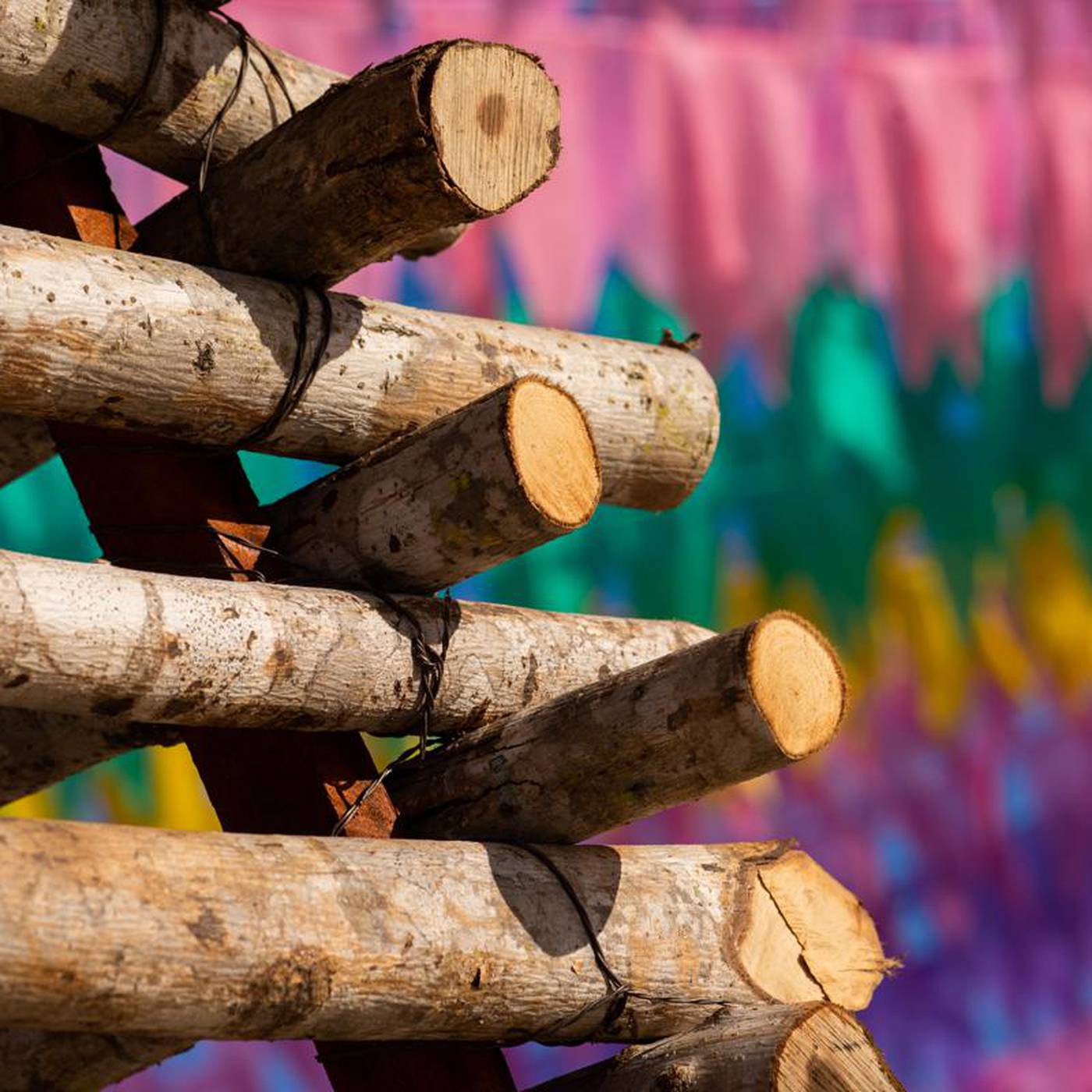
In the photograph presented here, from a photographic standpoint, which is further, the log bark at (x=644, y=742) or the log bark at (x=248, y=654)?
the log bark at (x=644, y=742)

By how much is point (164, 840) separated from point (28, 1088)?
0.80 m

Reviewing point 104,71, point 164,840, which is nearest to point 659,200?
point 104,71

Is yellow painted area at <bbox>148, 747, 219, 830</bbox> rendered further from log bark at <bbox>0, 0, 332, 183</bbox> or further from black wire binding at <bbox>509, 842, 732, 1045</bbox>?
black wire binding at <bbox>509, 842, 732, 1045</bbox>

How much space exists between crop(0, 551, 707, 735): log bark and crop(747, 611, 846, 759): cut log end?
17.5 inches

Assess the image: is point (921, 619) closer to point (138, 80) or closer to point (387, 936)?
point (138, 80)

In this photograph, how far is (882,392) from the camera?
7133mm

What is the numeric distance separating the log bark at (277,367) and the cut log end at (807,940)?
618mm

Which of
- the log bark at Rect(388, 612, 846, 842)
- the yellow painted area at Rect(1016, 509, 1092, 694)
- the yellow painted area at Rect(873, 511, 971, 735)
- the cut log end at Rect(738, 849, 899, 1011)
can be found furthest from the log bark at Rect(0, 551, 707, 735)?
the yellow painted area at Rect(1016, 509, 1092, 694)

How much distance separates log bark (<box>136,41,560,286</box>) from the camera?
2.27 m

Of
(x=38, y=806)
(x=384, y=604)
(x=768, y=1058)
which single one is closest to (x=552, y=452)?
(x=384, y=604)

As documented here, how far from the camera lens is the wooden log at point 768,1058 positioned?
7.18ft

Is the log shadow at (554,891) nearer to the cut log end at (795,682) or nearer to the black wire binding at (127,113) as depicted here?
the cut log end at (795,682)

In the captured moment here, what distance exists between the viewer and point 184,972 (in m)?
1.94

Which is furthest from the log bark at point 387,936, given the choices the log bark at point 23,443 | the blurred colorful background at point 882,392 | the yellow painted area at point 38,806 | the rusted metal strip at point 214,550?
the blurred colorful background at point 882,392
